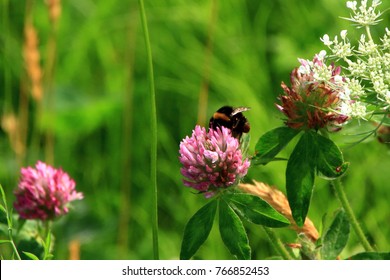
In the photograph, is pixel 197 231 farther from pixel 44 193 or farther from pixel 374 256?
pixel 44 193

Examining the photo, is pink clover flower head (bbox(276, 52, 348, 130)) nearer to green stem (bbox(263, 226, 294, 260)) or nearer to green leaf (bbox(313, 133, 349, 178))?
green leaf (bbox(313, 133, 349, 178))

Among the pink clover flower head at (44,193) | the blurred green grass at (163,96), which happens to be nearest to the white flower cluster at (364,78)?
the pink clover flower head at (44,193)

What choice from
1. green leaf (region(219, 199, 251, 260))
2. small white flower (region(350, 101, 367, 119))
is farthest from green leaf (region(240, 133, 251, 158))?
small white flower (region(350, 101, 367, 119))

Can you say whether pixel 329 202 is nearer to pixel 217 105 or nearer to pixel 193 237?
pixel 217 105

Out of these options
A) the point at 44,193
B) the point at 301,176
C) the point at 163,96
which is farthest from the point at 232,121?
the point at 163,96

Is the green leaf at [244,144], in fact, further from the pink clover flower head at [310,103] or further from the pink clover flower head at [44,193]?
the pink clover flower head at [44,193]
